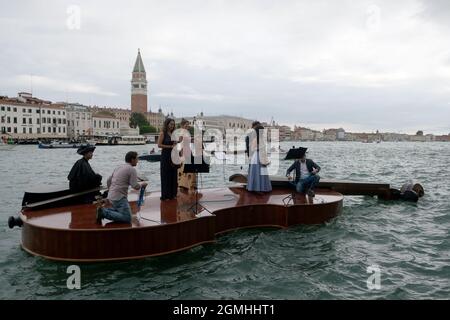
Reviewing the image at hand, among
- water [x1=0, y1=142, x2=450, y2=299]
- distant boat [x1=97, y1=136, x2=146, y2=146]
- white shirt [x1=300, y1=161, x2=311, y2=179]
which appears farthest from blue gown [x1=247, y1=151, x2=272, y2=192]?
distant boat [x1=97, y1=136, x2=146, y2=146]

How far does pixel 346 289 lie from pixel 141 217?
4.63 m

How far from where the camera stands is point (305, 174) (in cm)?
1278

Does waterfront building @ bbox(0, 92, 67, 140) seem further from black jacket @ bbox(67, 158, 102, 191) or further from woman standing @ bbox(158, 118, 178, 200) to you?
woman standing @ bbox(158, 118, 178, 200)

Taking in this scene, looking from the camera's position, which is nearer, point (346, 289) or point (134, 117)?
point (346, 289)

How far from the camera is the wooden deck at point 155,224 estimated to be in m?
7.58

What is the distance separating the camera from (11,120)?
349ft

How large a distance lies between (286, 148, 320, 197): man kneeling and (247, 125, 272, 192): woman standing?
0.90 meters

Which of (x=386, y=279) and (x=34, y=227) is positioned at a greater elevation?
(x=34, y=227)

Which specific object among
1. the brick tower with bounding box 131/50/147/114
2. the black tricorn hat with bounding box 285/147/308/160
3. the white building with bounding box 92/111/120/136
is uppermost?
the brick tower with bounding box 131/50/147/114

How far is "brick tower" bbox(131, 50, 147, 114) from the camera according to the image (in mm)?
184500

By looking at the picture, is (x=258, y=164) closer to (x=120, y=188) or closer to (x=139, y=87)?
(x=120, y=188)
